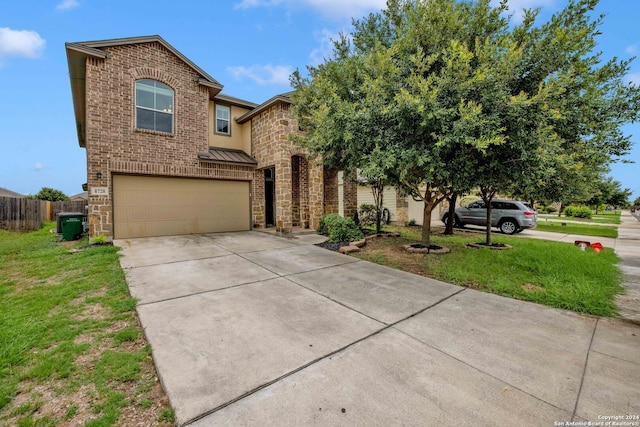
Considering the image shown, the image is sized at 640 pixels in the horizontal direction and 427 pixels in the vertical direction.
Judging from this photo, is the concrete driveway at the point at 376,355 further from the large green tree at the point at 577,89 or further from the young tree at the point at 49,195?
the young tree at the point at 49,195

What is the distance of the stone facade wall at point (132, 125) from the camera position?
8.58 metres

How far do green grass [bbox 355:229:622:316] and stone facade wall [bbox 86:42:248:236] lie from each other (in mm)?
7879

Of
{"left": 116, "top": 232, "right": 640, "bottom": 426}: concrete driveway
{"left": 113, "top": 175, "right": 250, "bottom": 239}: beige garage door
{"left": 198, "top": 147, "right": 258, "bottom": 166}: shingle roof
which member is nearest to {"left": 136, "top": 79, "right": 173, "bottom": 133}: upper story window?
{"left": 198, "top": 147, "right": 258, "bottom": 166}: shingle roof

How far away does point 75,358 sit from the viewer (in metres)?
2.59

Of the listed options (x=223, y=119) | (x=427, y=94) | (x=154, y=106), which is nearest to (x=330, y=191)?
(x=223, y=119)

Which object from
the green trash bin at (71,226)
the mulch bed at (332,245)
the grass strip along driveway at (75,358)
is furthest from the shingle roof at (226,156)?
the grass strip along driveway at (75,358)

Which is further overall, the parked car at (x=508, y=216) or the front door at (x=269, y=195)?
the front door at (x=269, y=195)

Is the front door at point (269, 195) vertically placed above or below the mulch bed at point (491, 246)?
above

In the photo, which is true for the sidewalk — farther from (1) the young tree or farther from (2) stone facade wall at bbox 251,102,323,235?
(1) the young tree

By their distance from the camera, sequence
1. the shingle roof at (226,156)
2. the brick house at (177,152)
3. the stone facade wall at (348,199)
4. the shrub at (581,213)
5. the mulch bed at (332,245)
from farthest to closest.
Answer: the shrub at (581,213) < the stone facade wall at (348,199) < the shingle roof at (226,156) < the brick house at (177,152) < the mulch bed at (332,245)

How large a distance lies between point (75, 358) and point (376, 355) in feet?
9.69


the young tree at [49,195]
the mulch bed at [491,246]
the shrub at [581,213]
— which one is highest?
the young tree at [49,195]

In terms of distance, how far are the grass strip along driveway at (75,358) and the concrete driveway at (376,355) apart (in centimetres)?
19

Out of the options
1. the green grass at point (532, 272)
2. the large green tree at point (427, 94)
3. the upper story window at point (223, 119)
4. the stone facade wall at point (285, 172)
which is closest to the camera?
the green grass at point (532, 272)
